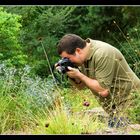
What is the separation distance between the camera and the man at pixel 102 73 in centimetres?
747

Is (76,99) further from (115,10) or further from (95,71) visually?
(115,10)

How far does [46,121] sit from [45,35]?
542 cm

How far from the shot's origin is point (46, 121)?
731 centimetres

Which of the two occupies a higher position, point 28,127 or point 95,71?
point 95,71

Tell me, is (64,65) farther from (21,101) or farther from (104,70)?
(21,101)

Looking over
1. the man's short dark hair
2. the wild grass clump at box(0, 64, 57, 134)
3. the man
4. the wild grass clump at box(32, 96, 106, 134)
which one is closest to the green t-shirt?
the man

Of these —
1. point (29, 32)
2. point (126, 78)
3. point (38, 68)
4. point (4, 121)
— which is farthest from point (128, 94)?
point (29, 32)

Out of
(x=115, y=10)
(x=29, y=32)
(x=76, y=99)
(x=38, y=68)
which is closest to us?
(x=76, y=99)

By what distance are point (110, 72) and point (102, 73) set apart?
0.10 m

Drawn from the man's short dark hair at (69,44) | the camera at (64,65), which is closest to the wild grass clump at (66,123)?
the camera at (64,65)

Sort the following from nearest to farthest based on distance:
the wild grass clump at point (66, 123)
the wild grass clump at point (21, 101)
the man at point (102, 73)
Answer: the wild grass clump at point (66, 123), the man at point (102, 73), the wild grass clump at point (21, 101)

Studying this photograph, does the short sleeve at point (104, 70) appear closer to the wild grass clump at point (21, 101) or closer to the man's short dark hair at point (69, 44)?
the man's short dark hair at point (69, 44)

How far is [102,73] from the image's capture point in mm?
7477
